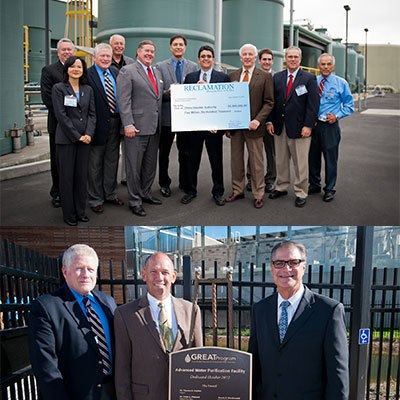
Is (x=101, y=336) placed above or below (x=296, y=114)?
below

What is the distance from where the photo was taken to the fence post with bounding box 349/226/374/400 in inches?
185

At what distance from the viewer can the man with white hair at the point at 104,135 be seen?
5.43 m

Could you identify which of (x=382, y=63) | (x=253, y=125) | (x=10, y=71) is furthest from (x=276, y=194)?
(x=382, y=63)

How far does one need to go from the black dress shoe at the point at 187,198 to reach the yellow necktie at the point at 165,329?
8.95 ft

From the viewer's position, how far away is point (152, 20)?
9.70m

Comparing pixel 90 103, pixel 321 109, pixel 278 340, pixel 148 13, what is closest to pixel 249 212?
pixel 321 109

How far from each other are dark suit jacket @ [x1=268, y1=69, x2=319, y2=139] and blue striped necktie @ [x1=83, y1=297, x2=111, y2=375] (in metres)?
3.34

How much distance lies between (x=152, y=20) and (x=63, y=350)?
773 centimetres

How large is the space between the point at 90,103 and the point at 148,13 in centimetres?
509

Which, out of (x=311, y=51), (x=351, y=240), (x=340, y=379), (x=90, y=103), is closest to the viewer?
(x=340, y=379)

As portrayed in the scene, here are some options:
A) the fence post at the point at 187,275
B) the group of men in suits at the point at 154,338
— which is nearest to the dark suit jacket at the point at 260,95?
the fence post at the point at 187,275

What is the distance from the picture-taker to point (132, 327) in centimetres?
312

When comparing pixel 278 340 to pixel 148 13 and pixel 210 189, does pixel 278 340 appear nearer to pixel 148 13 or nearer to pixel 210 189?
pixel 210 189

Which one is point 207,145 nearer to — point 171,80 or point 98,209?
point 171,80
